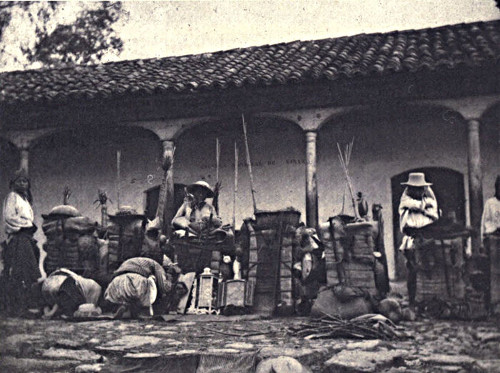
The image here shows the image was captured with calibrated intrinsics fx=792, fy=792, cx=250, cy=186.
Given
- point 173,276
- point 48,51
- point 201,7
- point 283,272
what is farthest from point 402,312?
point 48,51

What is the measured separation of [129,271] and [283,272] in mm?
1699

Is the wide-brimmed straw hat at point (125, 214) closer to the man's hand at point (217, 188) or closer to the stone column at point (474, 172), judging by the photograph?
the man's hand at point (217, 188)

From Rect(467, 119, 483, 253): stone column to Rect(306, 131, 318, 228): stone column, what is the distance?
202 centimetres

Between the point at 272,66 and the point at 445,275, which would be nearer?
the point at 445,275

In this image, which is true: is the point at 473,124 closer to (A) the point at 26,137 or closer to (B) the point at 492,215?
(B) the point at 492,215

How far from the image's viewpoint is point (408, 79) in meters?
10.3

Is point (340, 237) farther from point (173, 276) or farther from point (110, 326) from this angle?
point (110, 326)

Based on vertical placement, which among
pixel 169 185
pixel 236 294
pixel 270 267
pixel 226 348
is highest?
pixel 169 185

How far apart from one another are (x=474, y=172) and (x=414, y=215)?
129 cm

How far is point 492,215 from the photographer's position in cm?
863

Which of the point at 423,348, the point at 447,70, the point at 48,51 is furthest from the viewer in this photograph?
the point at 48,51

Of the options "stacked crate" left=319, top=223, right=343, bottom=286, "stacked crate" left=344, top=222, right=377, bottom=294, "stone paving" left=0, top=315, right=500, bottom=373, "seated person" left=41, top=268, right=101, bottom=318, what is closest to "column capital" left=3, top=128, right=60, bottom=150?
"seated person" left=41, top=268, right=101, bottom=318

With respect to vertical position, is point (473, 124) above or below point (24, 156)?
above

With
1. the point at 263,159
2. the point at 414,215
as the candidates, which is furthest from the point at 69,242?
the point at 414,215
